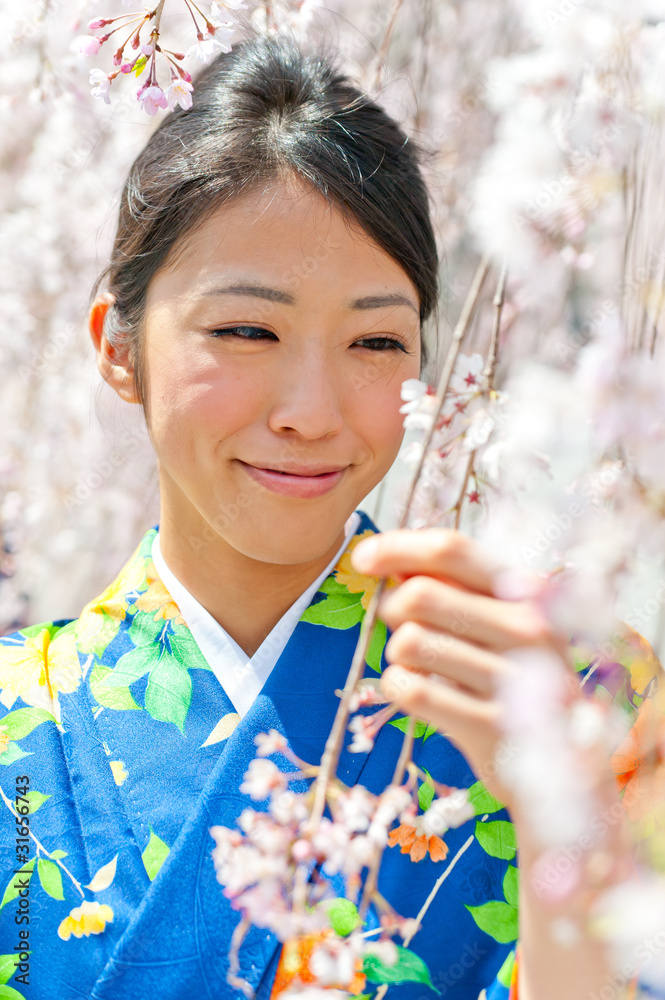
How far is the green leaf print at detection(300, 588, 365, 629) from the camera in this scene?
1372 millimetres

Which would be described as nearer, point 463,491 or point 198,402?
point 463,491

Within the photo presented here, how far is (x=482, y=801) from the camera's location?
1203mm

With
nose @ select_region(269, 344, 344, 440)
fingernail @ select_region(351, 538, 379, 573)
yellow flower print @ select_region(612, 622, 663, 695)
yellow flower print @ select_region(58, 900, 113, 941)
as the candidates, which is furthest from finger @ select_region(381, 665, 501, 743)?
yellow flower print @ select_region(58, 900, 113, 941)

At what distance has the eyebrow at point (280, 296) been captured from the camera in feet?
3.68

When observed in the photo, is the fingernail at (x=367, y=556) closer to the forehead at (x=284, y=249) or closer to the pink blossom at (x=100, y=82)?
the forehead at (x=284, y=249)

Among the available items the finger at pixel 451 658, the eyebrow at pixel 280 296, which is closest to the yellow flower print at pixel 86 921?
the finger at pixel 451 658

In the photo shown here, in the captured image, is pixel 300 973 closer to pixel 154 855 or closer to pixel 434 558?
pixel 154 855

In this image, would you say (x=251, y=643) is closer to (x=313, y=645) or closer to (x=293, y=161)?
(x=313, y=645)

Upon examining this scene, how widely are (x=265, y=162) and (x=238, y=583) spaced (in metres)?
0.66

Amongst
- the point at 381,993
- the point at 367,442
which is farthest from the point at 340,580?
the point at 381,993

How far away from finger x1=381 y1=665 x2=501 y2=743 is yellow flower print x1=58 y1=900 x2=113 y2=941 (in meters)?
0.69

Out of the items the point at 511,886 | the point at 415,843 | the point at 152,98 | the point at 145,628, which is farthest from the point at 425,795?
the point at 152,98

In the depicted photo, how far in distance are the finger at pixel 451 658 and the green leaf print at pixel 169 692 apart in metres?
0.69

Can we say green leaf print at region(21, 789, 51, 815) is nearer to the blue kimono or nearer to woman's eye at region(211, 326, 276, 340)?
the blue kimono
